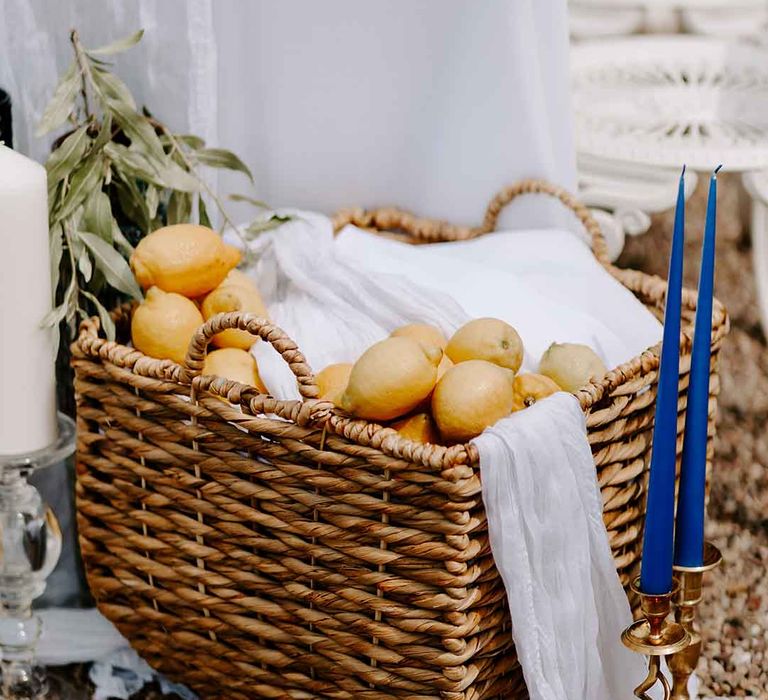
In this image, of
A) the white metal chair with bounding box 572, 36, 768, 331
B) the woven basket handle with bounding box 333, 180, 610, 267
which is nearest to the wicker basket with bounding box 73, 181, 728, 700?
the woven basket handle with bounding box 333, 180, 610, 267

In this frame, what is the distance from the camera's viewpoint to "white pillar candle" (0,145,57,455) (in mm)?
997

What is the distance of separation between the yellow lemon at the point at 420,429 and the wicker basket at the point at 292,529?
0.17ft

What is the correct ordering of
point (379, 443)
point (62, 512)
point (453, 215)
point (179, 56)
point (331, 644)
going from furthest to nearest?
point (453, 215) → point (62, 512) → point (179, 56) → point (331, 644) → point (379, 443)

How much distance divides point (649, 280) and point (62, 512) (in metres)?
0.71

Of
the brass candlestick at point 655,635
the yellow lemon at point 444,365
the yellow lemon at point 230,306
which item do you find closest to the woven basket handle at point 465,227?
the yellow lemon at point 230,306

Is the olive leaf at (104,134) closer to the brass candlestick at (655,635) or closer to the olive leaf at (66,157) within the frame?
the olive leaf at (66,157)

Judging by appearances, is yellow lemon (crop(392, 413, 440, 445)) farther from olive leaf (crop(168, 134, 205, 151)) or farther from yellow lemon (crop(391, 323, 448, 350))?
olive leaf (crop(168, 134, 205, 151))

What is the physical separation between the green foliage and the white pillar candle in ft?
0.14

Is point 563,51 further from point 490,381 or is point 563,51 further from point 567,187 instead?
point 490,381

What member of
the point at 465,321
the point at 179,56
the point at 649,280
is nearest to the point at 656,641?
the point at 465,321

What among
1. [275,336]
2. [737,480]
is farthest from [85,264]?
[737,480]

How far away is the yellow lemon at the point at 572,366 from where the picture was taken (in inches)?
41.9

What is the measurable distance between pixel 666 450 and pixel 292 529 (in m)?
0.32

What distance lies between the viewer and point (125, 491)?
114 centimetres
